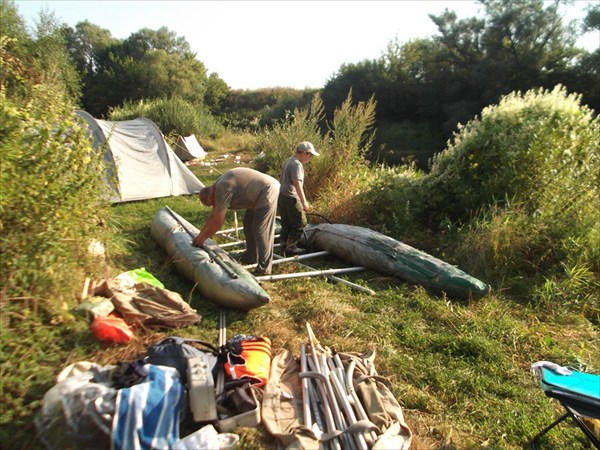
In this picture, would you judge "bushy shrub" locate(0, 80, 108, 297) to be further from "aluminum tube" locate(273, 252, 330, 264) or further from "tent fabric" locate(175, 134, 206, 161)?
"tent fabric" locate(175, 134, 206, 161)

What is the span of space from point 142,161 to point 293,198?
5168 millimetres

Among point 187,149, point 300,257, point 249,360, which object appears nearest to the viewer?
point 249,360

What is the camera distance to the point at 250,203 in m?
5.36

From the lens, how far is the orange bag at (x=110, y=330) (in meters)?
3.47

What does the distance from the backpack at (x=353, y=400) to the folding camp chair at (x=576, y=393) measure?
3.17 ft

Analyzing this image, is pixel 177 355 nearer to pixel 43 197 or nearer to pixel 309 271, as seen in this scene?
pixel 43 197

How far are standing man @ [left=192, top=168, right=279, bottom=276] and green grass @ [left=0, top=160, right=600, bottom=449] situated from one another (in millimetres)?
531

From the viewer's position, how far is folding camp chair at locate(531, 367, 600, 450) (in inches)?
98.2

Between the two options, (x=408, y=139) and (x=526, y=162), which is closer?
(x=526, y=162)

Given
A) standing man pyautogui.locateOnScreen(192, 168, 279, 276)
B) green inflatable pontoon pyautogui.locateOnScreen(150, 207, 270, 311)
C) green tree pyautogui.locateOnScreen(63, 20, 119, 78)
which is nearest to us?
green inflatable pontoon pyautogui.locateOnScreen(150, 207, 270, 311)

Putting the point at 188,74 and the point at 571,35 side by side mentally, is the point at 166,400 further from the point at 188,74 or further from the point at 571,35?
the point at 188,74

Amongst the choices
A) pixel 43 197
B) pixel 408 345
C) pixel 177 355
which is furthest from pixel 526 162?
pixel 43 197

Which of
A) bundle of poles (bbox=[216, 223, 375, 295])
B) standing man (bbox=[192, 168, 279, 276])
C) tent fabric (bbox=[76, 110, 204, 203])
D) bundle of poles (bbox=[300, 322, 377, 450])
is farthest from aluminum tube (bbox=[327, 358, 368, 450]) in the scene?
tent fabric (bbox=[76, 110, 204, 203])

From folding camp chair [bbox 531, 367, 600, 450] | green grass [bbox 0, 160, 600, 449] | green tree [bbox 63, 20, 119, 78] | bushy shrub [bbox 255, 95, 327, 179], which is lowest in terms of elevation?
green grass [bbox 0, 160, 600, 449]
